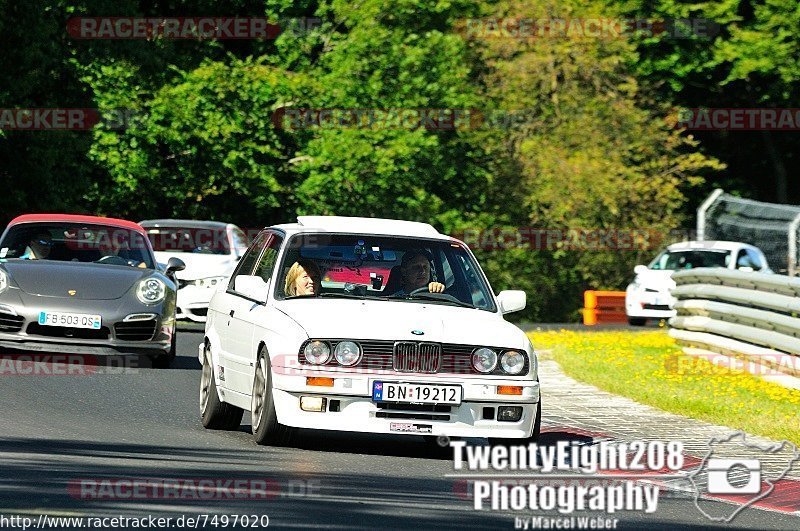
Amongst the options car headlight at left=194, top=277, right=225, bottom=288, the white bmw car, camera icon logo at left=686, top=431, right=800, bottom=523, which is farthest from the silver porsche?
car headlight at left=194, top=277, right=225, bottom=288

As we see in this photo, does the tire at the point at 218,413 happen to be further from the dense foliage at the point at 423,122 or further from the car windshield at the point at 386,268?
the dense foliage at the point at 423,122

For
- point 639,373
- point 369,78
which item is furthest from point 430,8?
point 639,373

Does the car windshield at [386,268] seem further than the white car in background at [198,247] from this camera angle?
No

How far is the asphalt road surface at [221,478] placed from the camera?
834 cm

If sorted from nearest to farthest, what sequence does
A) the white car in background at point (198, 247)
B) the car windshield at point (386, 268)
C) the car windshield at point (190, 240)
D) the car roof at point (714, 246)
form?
the car windshield at point (386, 268), the white car in background at point (198, 247), the car windshield at point (190, 240), the car roof at point (714, 246)

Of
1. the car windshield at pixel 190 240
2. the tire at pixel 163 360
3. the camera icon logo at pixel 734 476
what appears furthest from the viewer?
the car windshield at pixel 190 240

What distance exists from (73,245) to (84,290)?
1.38 metres

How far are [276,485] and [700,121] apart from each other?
46694 millimetres

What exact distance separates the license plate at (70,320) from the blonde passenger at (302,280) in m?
5.02

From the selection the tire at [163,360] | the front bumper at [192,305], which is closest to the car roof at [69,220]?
the tire at [163,360]

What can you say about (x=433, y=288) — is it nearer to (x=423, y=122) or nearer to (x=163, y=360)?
(x=163, y=360)

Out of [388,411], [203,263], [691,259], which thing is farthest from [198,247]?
[388,411]

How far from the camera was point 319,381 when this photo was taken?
10977mm

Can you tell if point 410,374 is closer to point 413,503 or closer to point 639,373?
point 413,503
